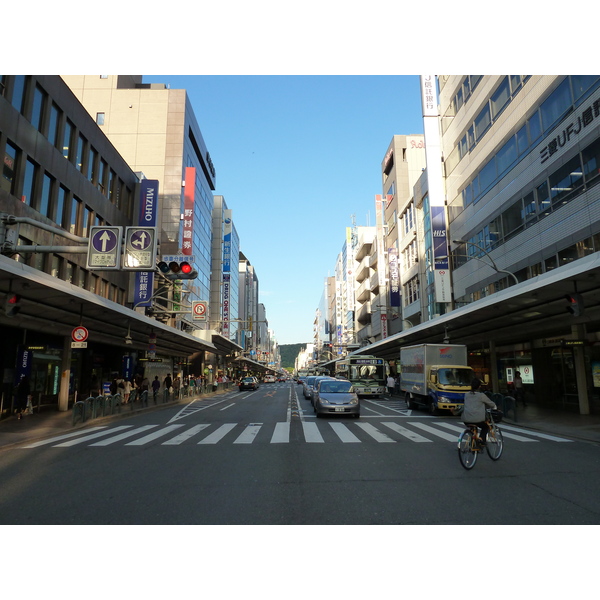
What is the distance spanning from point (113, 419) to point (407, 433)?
42.0 ft

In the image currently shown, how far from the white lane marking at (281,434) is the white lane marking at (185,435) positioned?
262 centimetres

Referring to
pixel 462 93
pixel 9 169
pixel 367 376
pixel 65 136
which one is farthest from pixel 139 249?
pixel 462 93

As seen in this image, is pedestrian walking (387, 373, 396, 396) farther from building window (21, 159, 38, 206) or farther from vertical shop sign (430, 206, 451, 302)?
building window (21, 159, 38, 206)

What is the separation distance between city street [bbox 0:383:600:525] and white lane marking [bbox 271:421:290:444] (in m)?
0.09

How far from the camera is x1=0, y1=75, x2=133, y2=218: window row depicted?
21469mm

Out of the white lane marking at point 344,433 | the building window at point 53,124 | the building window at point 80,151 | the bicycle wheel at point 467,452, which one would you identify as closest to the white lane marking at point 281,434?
the white lane marking at point 344,433

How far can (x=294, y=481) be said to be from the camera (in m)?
7.60

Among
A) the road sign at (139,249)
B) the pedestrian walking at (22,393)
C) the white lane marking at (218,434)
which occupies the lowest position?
the white lane marking at (218,434)

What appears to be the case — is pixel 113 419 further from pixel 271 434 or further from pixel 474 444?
pixel 474 444

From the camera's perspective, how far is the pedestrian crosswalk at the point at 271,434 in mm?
12539

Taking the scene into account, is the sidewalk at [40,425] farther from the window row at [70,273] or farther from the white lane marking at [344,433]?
the white lane marking at [344,433]

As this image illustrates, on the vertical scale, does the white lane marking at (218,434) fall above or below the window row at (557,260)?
below

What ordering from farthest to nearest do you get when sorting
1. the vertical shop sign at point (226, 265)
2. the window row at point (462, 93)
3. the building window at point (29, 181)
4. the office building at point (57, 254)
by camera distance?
the vertical shop sign at point (226, 265) → the window row at point (462, 93) → the building window at point (29, 181) → the office building at point (57, 254)

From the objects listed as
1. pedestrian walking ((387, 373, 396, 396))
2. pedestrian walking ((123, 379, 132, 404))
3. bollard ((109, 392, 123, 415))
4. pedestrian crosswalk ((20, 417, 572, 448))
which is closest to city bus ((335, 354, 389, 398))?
pedestrian walking ((387, 373, 396, 396))
